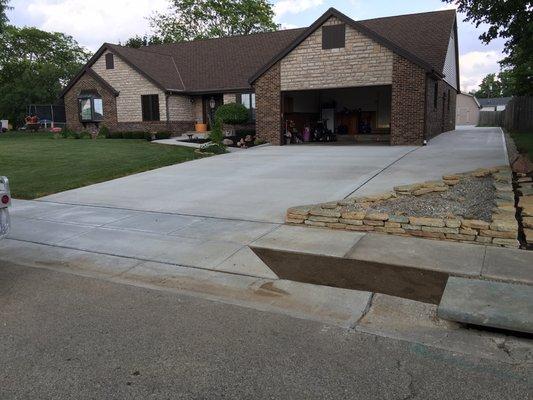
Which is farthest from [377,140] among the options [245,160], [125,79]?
[125,79]

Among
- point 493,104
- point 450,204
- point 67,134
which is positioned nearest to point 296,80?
point 67,134

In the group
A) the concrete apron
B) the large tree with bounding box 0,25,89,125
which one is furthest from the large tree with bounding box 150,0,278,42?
the concrete apron

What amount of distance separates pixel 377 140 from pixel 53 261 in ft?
73.9

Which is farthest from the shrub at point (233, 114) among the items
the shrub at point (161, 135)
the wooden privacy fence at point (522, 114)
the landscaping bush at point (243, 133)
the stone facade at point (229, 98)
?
the wooden privacy fence at point (522, 114)

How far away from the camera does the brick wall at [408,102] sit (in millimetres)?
21297

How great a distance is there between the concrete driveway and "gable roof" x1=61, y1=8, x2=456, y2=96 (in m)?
9.02

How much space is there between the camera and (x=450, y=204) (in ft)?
26.9

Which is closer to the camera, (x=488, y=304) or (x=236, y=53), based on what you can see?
(x=488, y=304)

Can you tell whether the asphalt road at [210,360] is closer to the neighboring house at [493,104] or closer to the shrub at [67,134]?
the shrub at [67,134]

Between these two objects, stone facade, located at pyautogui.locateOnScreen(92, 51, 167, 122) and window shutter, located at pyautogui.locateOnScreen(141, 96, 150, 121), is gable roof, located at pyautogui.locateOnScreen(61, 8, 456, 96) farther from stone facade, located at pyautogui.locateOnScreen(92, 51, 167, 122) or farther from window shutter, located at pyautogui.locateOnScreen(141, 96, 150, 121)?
window shutter, located at pyautogui.locateOnScreen(141, 96, 150, 121)

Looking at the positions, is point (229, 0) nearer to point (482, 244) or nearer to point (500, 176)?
point (500, 176)

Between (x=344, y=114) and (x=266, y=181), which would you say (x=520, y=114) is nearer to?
(x=344, y=114)

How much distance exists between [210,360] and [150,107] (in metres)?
28.2

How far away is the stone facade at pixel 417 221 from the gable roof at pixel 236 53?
16254mm
